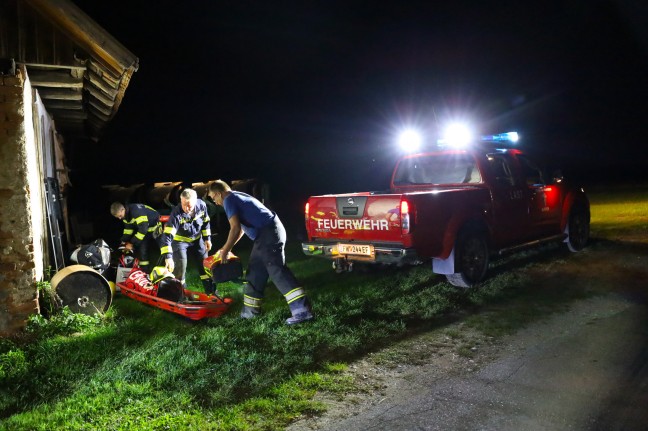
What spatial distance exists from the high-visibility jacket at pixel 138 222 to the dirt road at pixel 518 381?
172 inches

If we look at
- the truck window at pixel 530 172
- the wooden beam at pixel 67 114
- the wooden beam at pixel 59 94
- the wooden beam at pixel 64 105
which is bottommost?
the truck window at pixel 530 172

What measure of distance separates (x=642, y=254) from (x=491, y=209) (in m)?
3.32

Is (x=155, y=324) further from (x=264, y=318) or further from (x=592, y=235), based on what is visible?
(x=592, y=235)

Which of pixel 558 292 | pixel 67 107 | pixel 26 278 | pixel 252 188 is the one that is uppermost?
pixel 67 107

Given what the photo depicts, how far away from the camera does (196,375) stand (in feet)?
13.5

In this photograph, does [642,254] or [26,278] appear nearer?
[26,278]

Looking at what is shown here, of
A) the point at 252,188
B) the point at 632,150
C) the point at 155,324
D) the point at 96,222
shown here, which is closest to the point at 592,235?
the point at 155,324

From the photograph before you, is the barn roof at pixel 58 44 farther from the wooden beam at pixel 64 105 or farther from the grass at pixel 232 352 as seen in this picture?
the grass at pixel 232 352

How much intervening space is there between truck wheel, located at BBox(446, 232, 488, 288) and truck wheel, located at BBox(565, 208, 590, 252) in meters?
2.70

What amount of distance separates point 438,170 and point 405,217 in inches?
95.3

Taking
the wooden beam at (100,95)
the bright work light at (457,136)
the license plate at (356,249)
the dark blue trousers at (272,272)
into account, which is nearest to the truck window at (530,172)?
the bright work light at (457,136)

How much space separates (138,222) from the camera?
7395mm

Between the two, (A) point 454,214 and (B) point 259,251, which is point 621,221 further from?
(B) point 259,251

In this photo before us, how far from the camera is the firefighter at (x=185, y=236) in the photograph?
6652 millimetres
